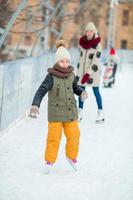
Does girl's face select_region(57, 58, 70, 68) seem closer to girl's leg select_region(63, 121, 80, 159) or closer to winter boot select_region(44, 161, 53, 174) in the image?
girl's leg select_region(63, 121, 80, 159)

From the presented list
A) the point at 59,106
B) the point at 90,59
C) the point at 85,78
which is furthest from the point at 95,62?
the point at 59,106

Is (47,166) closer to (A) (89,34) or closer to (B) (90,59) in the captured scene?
(A) (89,34)

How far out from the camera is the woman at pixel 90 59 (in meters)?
8.30

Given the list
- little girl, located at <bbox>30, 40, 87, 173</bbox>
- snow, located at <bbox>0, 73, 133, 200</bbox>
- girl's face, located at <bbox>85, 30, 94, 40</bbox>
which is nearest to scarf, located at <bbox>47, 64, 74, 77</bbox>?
little girl, located at <bbox>30, 40, 87, 173</bbox>

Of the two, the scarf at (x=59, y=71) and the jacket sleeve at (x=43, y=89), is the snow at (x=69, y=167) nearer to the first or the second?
the jacket sleeve at (x=43, y=89)

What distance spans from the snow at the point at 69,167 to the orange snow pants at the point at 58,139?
0.19 meters

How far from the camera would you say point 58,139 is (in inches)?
217

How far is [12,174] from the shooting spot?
5.39 metres

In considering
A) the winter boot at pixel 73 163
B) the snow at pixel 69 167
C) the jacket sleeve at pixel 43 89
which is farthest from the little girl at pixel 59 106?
the snow at pixel 69 167

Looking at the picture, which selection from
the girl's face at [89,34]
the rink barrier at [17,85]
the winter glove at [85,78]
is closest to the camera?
the rink barrier at [17,85]

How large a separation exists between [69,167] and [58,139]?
1.54 feet

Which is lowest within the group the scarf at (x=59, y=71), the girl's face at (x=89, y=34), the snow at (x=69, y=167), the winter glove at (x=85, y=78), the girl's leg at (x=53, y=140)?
the snow at (x=69, y=167)

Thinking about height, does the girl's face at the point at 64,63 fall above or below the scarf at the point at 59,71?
above

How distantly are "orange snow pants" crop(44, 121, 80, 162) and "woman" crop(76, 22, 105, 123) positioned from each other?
2.93 m
